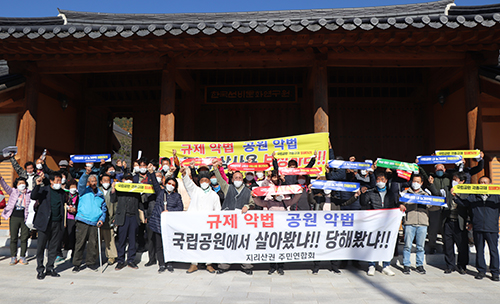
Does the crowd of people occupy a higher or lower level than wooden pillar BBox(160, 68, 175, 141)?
lower

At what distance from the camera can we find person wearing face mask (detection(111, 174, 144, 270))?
19.4ft

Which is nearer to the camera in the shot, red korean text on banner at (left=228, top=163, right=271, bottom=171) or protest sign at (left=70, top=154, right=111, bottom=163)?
red korean text on banner at (left=228, top=163, right=271, bottom=171)

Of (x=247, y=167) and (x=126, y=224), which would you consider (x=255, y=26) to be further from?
(x=126, y=224)

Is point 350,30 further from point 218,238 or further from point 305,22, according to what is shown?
point 218,238

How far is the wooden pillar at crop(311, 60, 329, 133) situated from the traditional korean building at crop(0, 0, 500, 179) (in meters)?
0.02

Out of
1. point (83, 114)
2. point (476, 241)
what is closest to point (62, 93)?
point (83, 114)

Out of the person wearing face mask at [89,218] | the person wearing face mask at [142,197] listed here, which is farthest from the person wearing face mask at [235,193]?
the person wearing face mask at [89,218]

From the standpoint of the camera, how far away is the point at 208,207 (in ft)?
19.3

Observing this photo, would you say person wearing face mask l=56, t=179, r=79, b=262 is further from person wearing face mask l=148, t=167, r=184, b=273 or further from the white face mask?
the white face mask

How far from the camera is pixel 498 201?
554 cm

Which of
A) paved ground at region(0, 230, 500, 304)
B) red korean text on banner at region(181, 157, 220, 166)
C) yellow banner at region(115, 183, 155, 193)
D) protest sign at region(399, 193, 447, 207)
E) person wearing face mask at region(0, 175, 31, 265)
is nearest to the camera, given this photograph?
paved ground at region(0, 230, 500, 304)

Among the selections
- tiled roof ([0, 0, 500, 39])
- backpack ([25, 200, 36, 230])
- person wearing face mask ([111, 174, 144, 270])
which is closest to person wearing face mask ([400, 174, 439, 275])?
tiled roof ([0, 0, 500, 39])

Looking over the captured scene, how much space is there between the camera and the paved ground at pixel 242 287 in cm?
439

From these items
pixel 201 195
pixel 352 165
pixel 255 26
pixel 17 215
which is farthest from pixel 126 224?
pixel 255 26
